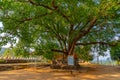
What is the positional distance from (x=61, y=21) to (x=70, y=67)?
3.00 meters

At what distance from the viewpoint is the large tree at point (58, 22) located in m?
12.6

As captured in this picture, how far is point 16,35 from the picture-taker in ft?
50.0

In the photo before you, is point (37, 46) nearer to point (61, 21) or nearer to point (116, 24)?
point (61, 21)

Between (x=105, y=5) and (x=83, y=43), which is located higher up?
(x=105, y=5)

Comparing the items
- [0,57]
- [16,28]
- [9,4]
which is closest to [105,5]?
[9,4]

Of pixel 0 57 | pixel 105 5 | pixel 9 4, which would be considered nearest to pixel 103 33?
pixel 105 5

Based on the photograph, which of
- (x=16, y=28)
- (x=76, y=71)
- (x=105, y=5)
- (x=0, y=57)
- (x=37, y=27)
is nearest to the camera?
(x=105, y=5)

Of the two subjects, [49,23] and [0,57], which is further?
[0,57]

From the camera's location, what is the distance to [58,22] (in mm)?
17312

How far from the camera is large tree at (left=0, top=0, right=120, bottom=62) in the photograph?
494 inches

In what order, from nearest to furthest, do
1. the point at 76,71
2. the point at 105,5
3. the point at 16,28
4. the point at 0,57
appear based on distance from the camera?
the point at 105,5
the point at 16,28
the point at 76,71
the point at 0,57

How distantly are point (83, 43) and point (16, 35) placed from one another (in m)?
4.91

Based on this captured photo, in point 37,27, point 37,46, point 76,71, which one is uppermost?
point 37,27

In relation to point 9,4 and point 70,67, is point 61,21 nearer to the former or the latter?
point 70,67
